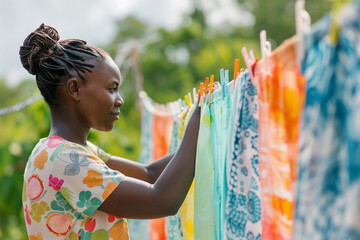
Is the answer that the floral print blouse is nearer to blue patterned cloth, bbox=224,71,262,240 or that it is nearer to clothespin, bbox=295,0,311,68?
blue patterned cloth, bbox=224,71,262,240

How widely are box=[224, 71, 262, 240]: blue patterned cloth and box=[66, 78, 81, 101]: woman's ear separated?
0.53m

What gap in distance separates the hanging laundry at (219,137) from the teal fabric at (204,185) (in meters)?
0.02

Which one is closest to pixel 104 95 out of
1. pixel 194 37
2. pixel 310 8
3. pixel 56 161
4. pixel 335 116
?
pixel 56 161

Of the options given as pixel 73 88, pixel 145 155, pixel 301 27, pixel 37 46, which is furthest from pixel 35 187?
pixel 145 155

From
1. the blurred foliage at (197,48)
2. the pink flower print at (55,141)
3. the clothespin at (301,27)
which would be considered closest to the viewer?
the clothespin at (301,27)

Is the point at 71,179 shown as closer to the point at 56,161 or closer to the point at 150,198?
the point at 56,161

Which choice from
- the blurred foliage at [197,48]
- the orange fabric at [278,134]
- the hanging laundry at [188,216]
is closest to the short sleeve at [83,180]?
the hanging laundry at [188,216]

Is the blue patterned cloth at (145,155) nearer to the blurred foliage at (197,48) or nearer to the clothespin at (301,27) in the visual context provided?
the clothespin at (301,27)

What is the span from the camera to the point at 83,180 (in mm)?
1331

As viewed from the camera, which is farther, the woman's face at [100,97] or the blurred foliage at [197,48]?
the blurred foliage at [197,48]

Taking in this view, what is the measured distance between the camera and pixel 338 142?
0.73 m

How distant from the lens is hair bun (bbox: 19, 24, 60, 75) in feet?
4.81

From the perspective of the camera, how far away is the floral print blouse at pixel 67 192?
4.37 feet

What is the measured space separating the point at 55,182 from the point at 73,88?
0.29m
